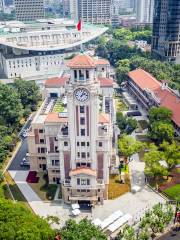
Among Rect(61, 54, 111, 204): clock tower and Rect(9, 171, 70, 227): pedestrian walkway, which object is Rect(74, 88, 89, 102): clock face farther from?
Rect(9, 171, 70, 227): pedestrian walkway

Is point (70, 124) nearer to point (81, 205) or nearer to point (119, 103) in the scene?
point (81, 205)

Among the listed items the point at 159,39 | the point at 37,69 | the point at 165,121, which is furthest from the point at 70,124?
the point at 159,39

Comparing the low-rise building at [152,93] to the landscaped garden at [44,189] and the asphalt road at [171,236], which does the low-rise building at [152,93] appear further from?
the landscaped garden at [44,189]

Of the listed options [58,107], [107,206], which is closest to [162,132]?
[107,206]

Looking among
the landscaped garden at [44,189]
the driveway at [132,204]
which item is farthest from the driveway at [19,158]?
the driveway at [132,204]

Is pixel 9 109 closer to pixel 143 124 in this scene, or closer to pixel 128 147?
pixel 128 147

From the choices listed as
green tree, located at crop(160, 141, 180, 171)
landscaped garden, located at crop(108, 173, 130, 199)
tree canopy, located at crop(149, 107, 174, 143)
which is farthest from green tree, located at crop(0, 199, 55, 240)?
tree canopy, located at crop(149, 107, 174, 143)
